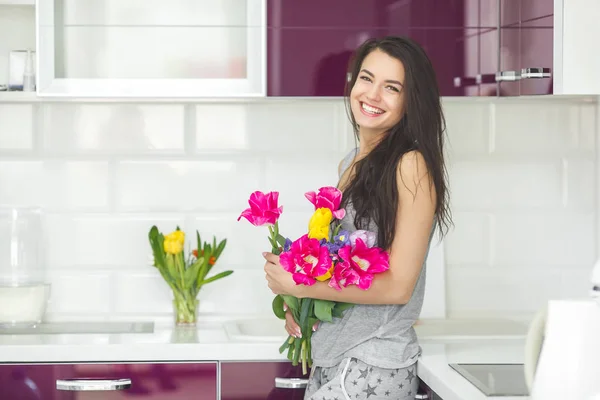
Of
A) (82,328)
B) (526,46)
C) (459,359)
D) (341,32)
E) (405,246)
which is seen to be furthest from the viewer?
(82,328)

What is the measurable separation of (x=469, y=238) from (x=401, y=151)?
94 cm

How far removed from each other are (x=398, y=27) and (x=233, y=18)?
45 centimetres

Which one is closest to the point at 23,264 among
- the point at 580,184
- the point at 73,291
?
the point at 73,291

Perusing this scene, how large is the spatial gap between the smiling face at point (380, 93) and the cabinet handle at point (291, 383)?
699mm

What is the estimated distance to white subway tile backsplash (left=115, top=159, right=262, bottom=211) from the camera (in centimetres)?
284

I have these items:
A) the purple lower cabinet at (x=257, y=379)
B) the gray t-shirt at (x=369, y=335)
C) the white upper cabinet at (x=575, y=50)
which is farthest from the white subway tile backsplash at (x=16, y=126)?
the white upper cabinet at (x=575, y=50)

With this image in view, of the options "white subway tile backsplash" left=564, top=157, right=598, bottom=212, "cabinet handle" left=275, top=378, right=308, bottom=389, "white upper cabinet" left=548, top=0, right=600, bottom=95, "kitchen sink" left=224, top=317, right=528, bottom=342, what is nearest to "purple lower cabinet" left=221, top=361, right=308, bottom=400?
"cabinet handle" left=275, top=378, right=308, bottom=389

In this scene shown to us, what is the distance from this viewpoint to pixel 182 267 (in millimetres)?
2748

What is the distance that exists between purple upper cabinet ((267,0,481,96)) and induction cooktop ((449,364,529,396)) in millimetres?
815

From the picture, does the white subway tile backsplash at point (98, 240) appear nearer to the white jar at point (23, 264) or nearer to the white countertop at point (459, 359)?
the white jar at point (23, 264)

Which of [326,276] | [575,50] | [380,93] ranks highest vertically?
[575,50]

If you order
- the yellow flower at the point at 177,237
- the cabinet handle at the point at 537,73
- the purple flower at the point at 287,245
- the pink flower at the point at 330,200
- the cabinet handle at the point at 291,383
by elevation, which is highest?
the cabinet handle at the point at 537,73

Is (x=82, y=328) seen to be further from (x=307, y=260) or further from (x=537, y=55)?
(x=537, y=55)

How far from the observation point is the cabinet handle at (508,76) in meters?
2.34
